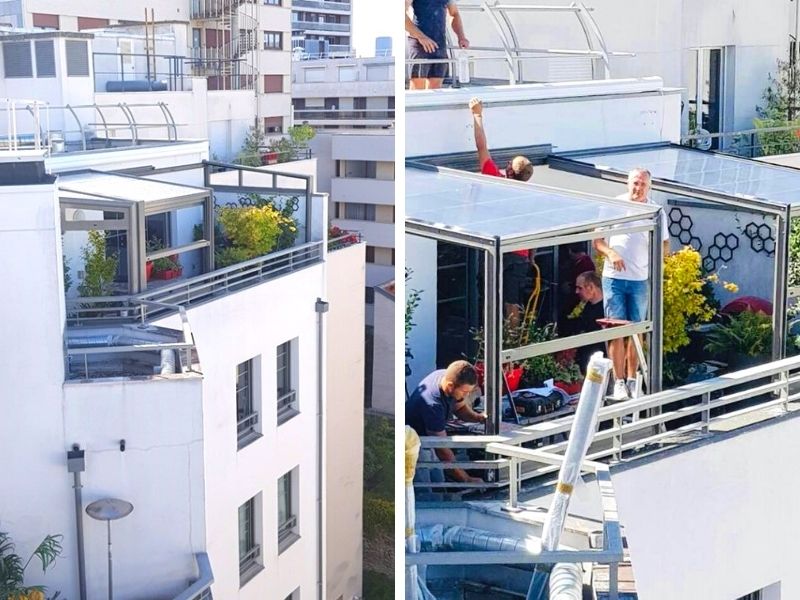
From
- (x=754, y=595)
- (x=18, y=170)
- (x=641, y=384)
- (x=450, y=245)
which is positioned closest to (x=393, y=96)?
(x=450, y=245)

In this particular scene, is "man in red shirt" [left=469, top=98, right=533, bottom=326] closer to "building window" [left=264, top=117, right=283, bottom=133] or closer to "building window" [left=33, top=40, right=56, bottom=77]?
"building window" [left=264, top=117, right=283, bottom=133]

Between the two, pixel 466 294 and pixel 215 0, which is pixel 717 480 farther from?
pixel 215 0

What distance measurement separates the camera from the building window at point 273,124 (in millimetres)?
2418

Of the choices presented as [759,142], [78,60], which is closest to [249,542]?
[78,60]

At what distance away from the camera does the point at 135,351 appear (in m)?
2.08

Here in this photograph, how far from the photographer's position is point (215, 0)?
7.27ft

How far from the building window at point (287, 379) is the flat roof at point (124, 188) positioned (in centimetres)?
40

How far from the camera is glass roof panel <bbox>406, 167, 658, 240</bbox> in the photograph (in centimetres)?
279

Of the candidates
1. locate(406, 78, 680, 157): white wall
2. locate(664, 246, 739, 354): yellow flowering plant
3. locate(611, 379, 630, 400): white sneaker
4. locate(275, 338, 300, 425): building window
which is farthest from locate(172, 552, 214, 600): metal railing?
locate(664, 246, 739, 354): yellow flowering plant

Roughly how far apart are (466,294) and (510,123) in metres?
0.80

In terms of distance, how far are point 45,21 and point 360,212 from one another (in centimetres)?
79

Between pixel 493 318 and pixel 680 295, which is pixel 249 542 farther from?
pixel 680 295

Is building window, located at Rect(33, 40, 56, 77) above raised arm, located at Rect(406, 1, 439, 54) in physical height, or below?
below

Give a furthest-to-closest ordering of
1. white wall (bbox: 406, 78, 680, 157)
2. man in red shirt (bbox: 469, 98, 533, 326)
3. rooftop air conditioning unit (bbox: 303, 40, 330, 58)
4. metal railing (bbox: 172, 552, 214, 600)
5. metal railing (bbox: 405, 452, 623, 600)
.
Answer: white wall (bbox: 406, 78, 680, 157) < man in red shirt (bbox: 469, 98, 533, 326) < metal railing (bbox: 405, 452, 623, 600) < rooftop air conditioning unit (bbox: 303, 40, 330, 58) < metal railing (bbox: 172, 552, 214, 600)
